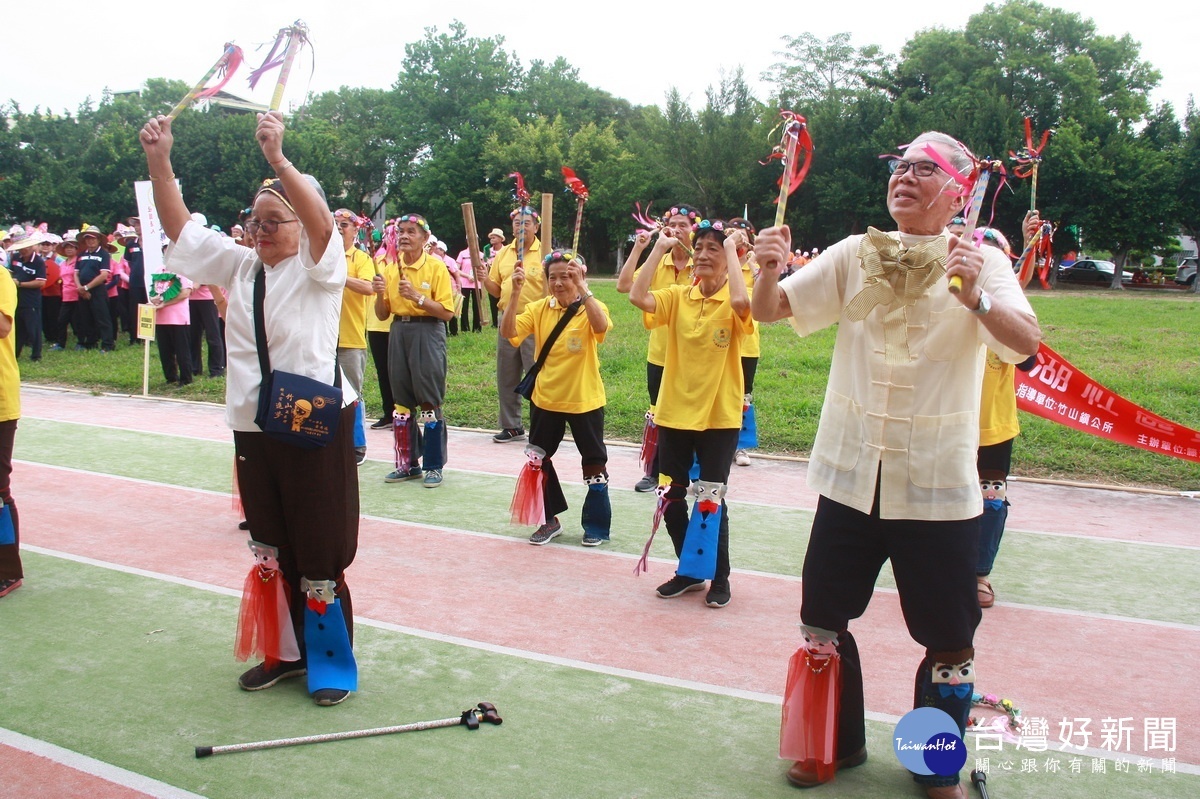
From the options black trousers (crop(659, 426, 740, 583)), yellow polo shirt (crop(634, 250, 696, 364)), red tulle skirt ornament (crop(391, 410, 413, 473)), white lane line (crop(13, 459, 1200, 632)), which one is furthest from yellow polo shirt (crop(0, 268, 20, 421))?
yellow polo shirt (crop(634, 250, 696, 364))

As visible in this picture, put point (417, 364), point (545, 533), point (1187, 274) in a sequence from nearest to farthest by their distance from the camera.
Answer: point (545, 533)
point (417, 364)
point (1187, 274)

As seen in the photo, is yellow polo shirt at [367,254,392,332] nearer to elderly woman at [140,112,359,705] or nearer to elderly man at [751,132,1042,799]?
elderly woman at [140,112,359,705]

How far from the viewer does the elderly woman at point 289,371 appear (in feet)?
12.6

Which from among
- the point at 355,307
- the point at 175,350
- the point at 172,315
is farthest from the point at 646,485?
the point at 175,350

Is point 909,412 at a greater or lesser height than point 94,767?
greater

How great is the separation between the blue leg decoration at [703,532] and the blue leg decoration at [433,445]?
3.22m

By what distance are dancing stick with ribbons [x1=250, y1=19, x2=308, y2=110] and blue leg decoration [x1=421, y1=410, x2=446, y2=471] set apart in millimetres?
4432

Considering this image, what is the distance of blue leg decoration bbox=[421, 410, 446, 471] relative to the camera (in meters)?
8.10

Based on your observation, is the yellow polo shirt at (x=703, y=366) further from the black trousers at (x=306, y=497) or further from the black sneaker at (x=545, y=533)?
the black trousers at (x=306, y=497)

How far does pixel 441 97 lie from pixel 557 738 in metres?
60.8

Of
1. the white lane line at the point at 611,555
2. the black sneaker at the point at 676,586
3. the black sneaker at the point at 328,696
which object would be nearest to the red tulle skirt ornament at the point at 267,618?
the black sneaker at the point at 328,696

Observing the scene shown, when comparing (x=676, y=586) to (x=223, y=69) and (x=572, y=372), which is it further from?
(x=223, y=69)

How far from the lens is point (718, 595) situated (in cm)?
544

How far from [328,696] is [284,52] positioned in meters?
2.61
